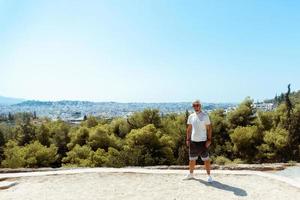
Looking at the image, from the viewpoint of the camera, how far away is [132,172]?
37.4ft

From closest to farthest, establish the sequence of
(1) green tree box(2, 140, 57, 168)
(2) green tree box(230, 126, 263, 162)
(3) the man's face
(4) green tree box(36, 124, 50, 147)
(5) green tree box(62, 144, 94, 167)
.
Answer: (3) the man's face
(1) green tree box(2, 140, 57, 168)
(5) green tree box(62, 144, 94, 167)
(2) green tree box(230, 126, 263, 162)
(4) green tree box(36, 124, 50, 147)

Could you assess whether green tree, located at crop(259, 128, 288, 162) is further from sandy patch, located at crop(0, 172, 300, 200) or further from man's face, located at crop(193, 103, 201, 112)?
man's face, located at crop(193, 103, 201, 112)

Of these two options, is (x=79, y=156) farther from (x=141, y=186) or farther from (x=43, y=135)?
(x=141, y=186)

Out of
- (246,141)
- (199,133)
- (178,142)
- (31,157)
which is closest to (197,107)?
(199,133)

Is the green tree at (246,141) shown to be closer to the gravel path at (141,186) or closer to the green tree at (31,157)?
the green tree at (31,157)

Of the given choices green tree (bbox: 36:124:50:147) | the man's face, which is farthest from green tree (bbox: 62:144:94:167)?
the man's face

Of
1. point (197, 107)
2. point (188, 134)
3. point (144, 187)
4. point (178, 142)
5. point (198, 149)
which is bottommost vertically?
point (178, 142)

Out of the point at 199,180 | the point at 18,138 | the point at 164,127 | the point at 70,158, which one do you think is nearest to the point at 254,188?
the point at 199,180

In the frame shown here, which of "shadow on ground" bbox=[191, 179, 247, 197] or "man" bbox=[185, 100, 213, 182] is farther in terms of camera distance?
"man" bbox=[185, 100, 213, 182]

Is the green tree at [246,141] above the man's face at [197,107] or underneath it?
underneath

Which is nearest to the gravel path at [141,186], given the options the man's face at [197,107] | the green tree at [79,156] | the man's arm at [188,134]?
the man's arm at [188,134]

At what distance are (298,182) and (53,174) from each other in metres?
6.20

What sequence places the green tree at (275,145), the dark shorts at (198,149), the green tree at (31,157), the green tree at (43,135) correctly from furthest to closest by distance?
1. the green tree at (43,135)
2. the green tree at (275,145)
3. the green tree at (31,157)
4. the dark shorts at (198,149)

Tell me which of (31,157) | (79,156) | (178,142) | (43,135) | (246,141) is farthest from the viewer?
(43,135)
